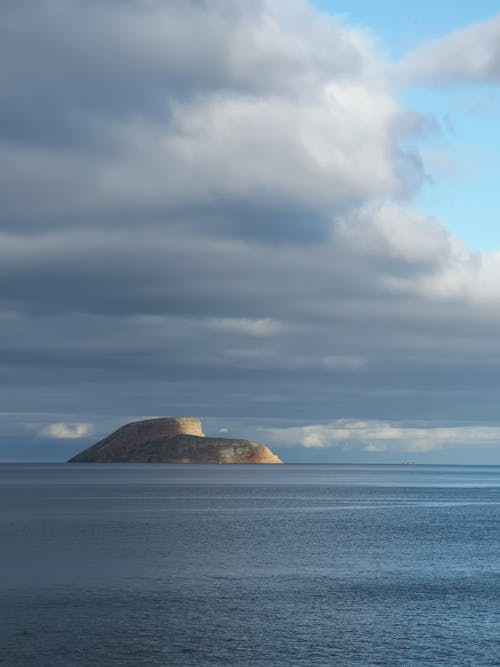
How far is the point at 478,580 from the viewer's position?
80062mm

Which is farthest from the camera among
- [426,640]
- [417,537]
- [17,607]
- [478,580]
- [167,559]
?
[417,537]

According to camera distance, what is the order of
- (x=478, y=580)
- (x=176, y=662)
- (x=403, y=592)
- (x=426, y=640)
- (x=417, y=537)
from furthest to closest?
(x=417, y=537)
(x=478, y=580)
(x=403, y=592)
(x=426, y=640)
(x=176, y=662)

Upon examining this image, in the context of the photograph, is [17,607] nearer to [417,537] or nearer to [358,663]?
[358,663]

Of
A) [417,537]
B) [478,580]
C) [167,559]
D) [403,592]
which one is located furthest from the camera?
[417,537]

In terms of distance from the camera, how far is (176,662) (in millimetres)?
49750

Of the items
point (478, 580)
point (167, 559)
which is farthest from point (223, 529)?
point (478, 580)

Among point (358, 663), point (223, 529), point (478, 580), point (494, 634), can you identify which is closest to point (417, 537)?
point (223, 529)

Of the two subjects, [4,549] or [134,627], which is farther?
[4,549]

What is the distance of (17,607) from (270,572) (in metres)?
27.5

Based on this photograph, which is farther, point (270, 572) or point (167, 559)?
point (167, 559)

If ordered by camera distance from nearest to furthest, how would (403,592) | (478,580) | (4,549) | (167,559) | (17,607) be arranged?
(17,607), (403,592), (478,580), (167,559), (4,549)

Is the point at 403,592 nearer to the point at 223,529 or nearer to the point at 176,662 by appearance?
the point at 176,662

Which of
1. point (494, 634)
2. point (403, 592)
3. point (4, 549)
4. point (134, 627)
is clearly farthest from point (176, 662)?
point (4, 549)

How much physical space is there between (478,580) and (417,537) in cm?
3935
